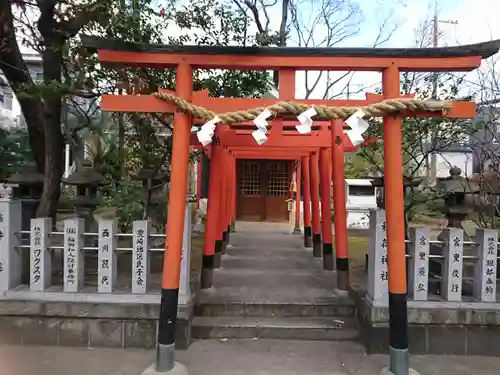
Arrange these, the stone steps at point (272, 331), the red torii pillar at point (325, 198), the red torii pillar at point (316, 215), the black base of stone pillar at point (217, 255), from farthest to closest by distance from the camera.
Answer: the red torii pillar at point (316, 215)
the black base of stone pillar at point (217, 255)
the red torii pillar at point (325, 198)
the stone steps at point (272, 331)

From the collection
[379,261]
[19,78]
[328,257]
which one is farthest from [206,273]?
[19,78]

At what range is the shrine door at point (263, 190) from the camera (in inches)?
667

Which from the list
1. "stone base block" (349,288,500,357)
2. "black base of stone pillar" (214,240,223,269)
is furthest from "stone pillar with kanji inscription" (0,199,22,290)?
"stone base block" (349,288,500,357)

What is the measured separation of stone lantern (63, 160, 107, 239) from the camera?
280 inches

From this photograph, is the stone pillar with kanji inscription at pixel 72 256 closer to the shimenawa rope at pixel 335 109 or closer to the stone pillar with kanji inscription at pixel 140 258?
the stone pillar with kanji inscription at pixel 140 258

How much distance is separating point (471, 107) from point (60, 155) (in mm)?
6000

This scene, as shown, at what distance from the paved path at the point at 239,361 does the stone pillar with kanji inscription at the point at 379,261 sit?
2.28 feet

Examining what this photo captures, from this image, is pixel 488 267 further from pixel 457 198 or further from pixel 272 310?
pixel 272 310

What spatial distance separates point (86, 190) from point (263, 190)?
1035 cm

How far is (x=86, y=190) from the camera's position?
23.9 ft

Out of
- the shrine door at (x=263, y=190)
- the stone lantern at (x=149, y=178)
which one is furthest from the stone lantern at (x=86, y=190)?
the shrine door at (x=263, y=190)

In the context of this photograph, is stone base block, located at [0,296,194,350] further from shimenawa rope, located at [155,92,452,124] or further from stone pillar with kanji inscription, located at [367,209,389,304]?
shimenawa rope, located at [155,92,452,124]

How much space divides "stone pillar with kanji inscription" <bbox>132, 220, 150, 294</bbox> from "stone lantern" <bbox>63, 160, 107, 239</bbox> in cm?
257

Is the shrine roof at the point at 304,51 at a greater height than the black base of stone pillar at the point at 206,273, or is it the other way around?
the shrine roof at the point at 304,51
